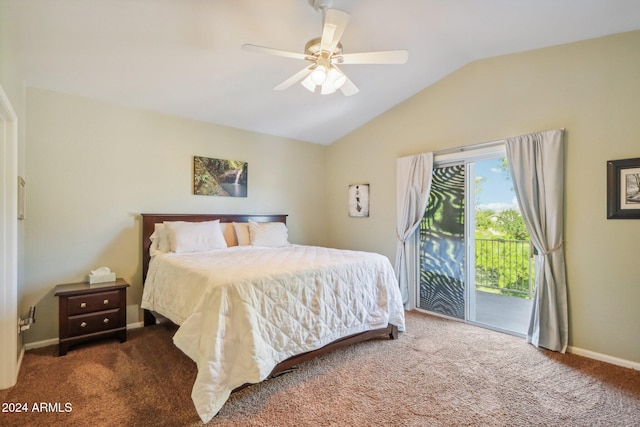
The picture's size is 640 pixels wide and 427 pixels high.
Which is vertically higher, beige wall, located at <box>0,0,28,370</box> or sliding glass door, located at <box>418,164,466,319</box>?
beige wall, located at <box>0,0,28,370</box>

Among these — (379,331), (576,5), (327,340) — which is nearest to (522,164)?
(576,5)

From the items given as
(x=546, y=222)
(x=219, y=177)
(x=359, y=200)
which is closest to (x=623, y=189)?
(x=546, y=222)

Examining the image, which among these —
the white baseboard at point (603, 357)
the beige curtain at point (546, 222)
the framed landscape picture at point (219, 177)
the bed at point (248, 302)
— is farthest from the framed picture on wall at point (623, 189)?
the framed landscape picture at point (219, 177)

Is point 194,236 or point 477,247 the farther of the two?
point 477,247

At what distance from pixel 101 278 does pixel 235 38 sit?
2628 millimetres

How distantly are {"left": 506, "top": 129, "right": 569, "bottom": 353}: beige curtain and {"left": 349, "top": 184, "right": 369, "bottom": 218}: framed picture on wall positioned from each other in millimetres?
2044

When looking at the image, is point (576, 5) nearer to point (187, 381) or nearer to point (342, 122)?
point (342, 122)

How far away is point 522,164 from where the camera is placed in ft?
9.74

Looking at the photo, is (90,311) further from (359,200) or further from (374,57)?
(359,200)

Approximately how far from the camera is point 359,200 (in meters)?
4.67

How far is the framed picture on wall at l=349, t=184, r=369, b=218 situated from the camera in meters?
4.59

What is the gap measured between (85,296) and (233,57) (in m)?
2.58

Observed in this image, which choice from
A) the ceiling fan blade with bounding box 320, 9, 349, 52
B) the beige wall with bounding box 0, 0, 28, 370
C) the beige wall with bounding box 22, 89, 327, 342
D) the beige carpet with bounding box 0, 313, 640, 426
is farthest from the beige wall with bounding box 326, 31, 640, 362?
the beige wall with bounding box 0, 0, 28, 370

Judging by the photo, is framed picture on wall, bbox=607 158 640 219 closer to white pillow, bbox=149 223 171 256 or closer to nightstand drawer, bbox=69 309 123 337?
white pillow, bbox=149 223 171 256
